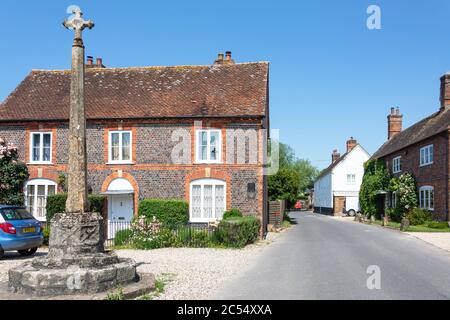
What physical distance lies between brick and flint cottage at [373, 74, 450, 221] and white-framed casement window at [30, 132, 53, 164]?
74.6 ft

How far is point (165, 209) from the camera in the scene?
74.4 feet

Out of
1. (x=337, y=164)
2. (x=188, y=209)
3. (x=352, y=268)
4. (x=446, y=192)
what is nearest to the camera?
(x=352, y=268)

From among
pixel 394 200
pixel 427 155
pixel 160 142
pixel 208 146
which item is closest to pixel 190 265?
pixel 208 146

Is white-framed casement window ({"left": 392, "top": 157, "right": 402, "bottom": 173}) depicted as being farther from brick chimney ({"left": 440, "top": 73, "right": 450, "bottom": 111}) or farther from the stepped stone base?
the stepped stone base

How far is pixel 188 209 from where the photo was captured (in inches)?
916

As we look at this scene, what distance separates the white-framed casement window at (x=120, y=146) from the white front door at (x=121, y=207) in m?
1.89

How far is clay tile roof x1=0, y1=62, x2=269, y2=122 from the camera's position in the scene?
24.1m

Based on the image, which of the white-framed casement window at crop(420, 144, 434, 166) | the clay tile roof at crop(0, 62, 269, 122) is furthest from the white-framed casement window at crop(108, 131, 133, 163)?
the white-framed casement window at crop(420, 144, 434, 166)

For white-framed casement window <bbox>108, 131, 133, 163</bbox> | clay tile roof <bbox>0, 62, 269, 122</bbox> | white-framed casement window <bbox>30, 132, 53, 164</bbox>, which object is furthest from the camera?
white-framed casement window <bbox>30, 132, 53, 164</bbox>

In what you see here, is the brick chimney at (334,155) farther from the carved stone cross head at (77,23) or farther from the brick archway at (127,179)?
the carved stone cross head at (77,23)

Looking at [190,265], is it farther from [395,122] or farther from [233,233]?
[395,122]
